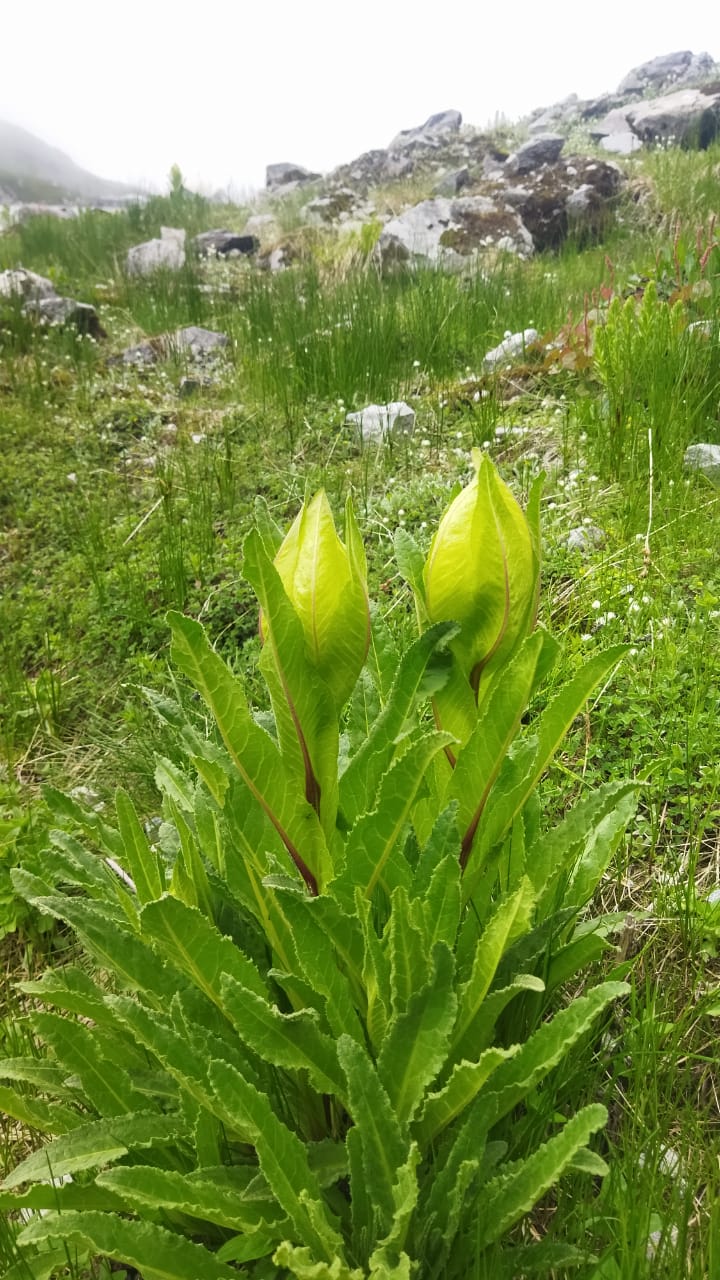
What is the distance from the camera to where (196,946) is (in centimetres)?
90

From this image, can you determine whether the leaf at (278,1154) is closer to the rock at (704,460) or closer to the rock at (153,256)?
the rock at (704,460)

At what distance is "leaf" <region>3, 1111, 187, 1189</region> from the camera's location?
3.20 ft

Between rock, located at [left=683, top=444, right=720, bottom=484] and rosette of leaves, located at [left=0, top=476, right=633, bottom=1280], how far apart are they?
222 centimetres

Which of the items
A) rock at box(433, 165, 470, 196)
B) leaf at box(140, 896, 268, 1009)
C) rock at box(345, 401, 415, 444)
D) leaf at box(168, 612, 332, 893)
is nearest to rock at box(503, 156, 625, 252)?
rock at box(433, 165, 470, 196)

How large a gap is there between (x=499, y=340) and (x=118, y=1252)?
5299 millimetres

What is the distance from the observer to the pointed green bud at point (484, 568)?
82 cm

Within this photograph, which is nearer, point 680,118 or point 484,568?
point 484,568

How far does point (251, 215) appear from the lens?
18844 mm

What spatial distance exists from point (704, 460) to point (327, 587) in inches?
102

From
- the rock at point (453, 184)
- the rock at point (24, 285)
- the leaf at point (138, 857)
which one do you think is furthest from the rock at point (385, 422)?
the rock at point (453, 184)

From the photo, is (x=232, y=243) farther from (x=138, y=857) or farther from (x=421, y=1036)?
(x=421, y=1036)

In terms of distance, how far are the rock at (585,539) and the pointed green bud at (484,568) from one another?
1979mm

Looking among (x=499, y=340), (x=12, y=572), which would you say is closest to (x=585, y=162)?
(x=499, y=340)

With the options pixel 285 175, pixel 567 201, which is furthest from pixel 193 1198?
pixel 285 175
